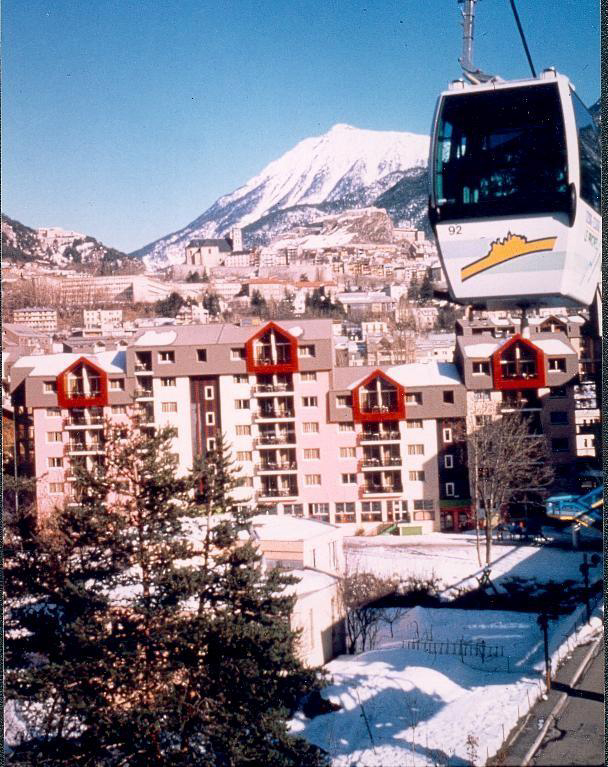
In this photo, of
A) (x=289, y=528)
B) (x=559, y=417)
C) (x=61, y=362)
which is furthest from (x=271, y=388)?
(x=559, y=417)

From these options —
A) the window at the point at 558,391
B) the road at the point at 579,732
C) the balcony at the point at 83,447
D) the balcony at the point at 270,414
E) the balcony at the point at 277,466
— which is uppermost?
the window at the point at 558,391

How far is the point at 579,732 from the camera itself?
90.3 inches

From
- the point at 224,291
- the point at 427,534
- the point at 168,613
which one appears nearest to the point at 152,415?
the point at 168,613

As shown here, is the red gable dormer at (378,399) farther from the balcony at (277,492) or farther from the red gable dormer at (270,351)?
the red gable dormer at (270,351)

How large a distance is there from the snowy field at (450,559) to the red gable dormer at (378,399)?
138 cm

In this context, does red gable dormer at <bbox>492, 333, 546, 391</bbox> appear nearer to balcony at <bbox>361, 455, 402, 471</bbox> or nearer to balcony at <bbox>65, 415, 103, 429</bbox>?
balcony at <bbox>361, 455, 402, 471</bbox>

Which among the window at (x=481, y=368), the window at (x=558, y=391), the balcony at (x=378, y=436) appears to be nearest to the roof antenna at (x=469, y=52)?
the balcony at (x=378, y=436)

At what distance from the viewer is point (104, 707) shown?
2.54m

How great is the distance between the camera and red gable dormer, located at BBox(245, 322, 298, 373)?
14.3 ft

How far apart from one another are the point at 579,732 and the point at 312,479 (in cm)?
325

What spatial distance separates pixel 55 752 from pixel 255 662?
817 millimetres

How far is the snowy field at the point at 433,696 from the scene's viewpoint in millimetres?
2604

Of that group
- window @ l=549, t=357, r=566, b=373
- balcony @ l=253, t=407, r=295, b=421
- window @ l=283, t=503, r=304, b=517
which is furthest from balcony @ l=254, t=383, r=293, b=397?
window @ l=549, t=357, r=566, b=373

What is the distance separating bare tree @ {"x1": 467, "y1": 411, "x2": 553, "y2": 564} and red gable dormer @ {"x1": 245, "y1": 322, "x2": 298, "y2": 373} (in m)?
2.77
